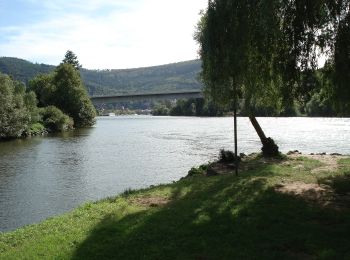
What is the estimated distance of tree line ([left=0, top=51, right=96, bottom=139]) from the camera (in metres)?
69.9

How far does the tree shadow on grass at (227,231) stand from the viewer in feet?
35.5

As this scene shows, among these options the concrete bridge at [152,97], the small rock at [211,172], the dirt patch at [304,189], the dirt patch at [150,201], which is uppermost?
the concrete bridge at [152,97]

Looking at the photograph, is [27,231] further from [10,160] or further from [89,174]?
[10,160]

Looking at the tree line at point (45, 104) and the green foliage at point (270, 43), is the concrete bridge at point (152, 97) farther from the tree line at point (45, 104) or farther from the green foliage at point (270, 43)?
the green foliage at point (270, 43)

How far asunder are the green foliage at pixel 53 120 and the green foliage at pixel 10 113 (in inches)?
581

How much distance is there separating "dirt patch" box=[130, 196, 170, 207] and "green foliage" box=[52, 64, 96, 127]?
88912 mm

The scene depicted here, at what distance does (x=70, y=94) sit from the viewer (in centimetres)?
10362

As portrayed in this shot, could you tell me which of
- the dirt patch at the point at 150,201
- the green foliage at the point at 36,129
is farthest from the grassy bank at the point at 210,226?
the green foliage at the point at 36,129

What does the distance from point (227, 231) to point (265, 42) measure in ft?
29.9

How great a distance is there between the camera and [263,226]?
496 inches

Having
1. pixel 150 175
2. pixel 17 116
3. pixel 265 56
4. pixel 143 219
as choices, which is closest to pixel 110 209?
pixel 143 219

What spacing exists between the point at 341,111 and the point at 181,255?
12.5 meters

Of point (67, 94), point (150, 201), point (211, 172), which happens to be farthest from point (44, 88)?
point (150, 201)

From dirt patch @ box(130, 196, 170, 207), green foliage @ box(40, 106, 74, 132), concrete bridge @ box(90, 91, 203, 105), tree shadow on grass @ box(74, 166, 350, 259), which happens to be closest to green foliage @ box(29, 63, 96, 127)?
green foliage @ box(40, 106, 74, 132)
